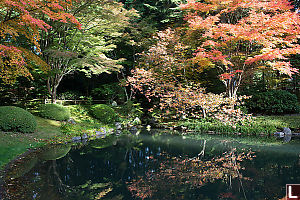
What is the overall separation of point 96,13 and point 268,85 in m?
11.7

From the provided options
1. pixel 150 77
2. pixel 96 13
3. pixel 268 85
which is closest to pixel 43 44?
pixel 96 13

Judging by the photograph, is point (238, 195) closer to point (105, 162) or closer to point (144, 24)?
point (105, 162)

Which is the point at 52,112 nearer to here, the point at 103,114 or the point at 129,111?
the point at 103,114

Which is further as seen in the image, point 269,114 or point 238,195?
point 269,114

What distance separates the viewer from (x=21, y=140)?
653cm

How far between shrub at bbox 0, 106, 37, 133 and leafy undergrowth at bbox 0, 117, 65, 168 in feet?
0.85

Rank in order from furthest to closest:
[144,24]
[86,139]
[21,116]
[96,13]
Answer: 1. [144,24]
2. [96,13]
3. [86,139]
4. [21,116]

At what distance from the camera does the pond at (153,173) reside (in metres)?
3.18

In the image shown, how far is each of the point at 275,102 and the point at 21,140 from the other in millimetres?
12021

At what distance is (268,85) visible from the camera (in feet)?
43.9

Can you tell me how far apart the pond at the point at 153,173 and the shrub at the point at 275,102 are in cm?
522

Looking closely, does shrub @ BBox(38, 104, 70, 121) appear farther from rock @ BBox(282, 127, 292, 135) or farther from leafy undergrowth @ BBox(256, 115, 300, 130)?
rock @ BBox(282, 127, 292, 135)

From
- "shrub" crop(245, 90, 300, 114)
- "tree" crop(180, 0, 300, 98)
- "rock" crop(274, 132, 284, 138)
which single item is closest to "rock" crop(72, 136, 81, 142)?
"tree" crop(180, 0, 300, 98)

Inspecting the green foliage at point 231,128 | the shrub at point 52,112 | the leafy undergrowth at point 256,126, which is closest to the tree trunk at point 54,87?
the shrub at point 52,112
